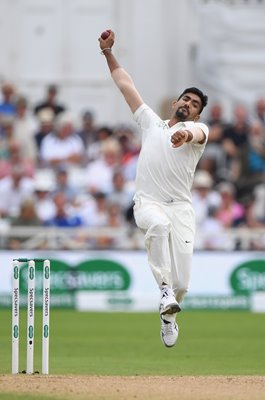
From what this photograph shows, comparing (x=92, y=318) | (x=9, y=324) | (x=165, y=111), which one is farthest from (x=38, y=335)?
(x=165, y=111)

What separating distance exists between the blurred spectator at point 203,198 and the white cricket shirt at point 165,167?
7.49 m

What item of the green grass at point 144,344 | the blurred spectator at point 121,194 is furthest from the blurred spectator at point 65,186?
the green grass at point 144,344

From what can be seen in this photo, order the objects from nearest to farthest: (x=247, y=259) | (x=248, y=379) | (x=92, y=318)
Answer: (x=248, y=379) → (x=92, y=318) → (x=247, y=259)

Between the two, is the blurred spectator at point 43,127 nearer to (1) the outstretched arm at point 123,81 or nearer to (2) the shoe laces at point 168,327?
(1) the outstretched arm at point 123,81

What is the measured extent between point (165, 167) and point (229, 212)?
7871 millimetres

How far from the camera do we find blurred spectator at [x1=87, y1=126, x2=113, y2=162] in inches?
770

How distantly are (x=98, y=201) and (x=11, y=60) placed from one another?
441 cm

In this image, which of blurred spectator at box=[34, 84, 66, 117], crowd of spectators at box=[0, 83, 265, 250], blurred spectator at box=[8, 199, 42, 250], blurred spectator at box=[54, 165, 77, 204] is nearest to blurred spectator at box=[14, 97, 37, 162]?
crowd of spectators at box=[0, 83, 265, 250]

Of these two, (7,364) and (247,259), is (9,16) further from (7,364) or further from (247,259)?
(7,364)

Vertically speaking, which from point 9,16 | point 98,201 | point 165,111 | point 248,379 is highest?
point 9,16

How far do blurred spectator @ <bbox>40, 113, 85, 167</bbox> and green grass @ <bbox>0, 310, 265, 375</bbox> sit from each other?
Answer: 250cm

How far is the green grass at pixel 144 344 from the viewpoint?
1159 cm

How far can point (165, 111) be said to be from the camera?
68.3 ft

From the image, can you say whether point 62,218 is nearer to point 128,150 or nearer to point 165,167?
point 128,150
